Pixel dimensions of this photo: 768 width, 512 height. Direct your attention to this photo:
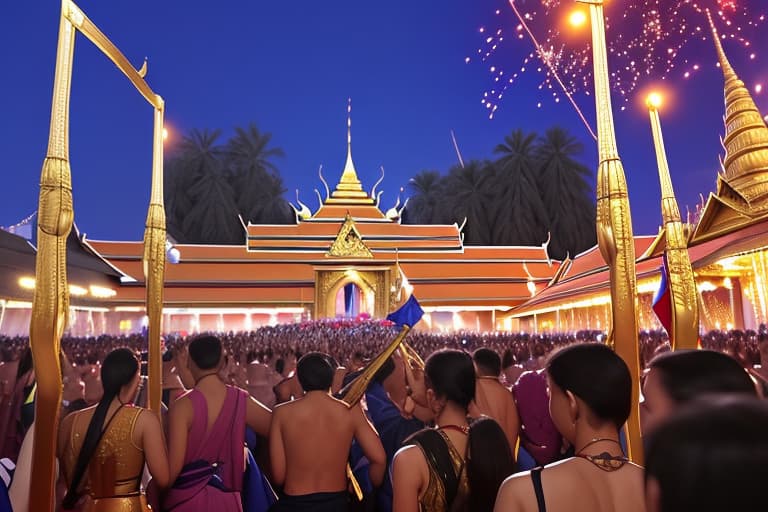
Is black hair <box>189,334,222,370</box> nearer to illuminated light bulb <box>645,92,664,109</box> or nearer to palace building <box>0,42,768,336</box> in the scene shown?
illuminated light bulb <box>645,92,664,109</box>

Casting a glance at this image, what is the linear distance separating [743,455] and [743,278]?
17.7 metres

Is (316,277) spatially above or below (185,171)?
below

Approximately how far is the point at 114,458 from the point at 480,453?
206 cm

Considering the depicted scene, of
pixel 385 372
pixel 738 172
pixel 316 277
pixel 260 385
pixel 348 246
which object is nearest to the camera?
pixel 385 372

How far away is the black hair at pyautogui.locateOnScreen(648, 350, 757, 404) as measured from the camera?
171 centimetres

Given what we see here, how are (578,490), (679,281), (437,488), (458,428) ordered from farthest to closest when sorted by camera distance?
(679,281) < (458,428) < (437,488) < (578,490)

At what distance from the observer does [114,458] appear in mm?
2902

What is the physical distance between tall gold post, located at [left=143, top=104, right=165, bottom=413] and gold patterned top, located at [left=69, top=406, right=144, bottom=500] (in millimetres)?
782

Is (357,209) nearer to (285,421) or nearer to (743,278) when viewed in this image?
(743,278)

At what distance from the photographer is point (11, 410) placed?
488 cm

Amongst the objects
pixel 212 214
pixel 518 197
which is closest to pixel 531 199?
pixel 518 197

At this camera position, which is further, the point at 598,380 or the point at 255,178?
the point at 255,178

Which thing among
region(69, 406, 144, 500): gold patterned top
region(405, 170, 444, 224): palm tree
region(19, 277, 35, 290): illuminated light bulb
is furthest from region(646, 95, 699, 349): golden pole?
region(405, 170, 444, 224): palm tree

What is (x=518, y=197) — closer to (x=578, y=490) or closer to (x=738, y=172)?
Answer: (x=738, y=172)
